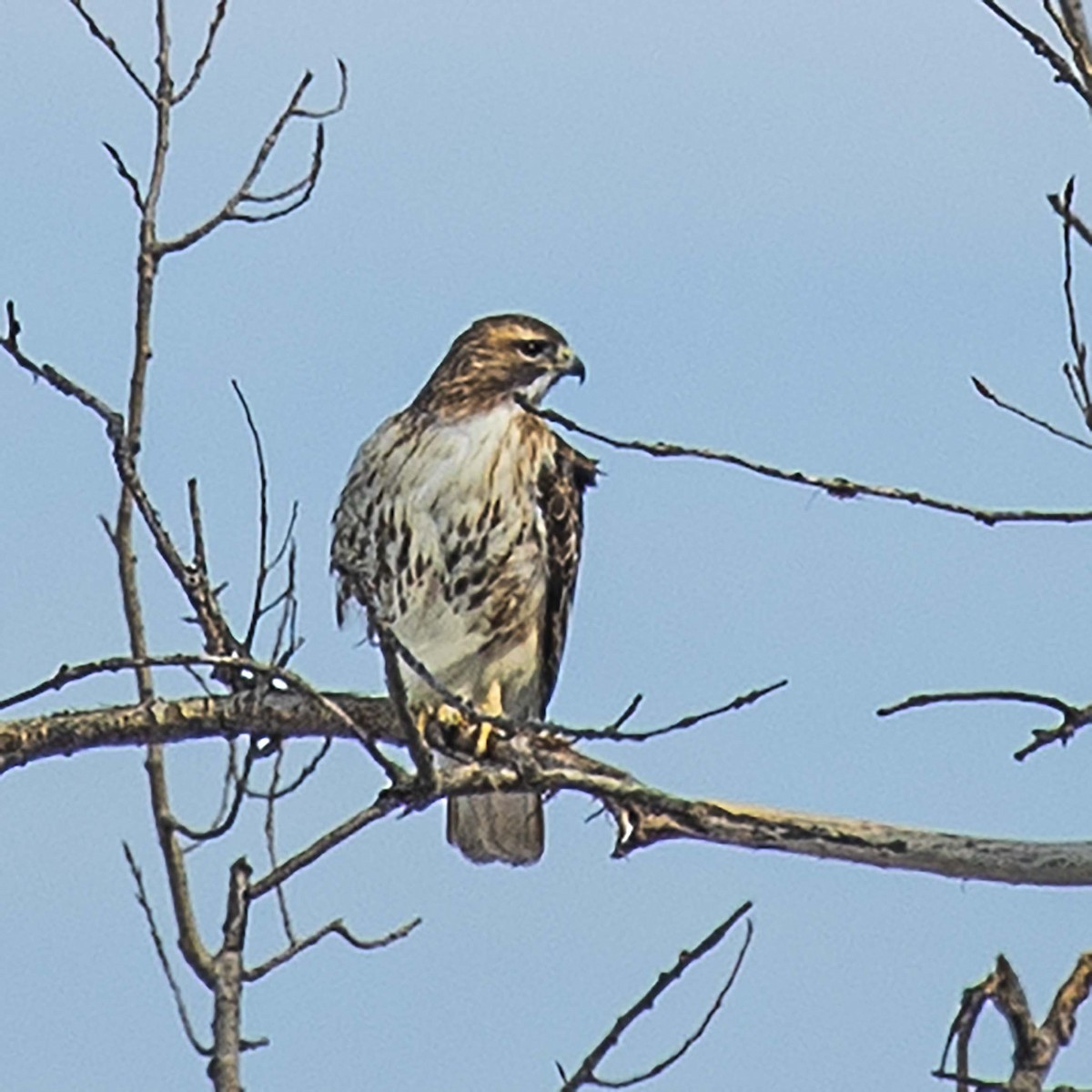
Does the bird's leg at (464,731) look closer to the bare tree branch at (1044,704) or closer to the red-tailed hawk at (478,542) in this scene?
the red-tailed hawk at (478,542)

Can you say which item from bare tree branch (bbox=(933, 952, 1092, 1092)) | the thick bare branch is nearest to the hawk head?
the thick bare branch

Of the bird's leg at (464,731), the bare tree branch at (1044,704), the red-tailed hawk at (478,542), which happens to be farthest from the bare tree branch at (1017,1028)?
the red-tailed hawk at (478,542)

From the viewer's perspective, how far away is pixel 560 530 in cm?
663

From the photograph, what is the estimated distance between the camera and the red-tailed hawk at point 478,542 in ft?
21.0

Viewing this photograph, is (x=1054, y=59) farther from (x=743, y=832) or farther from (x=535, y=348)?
(x=535, y=348)

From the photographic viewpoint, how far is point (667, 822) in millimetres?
4203

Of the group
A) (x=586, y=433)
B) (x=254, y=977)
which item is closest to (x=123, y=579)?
(x=254, y=977)

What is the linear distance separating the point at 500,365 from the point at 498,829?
1292mm

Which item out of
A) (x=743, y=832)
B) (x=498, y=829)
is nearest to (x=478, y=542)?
(x=498, y=829)

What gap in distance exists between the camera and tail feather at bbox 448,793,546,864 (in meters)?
6.64

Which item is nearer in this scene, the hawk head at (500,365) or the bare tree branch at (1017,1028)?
the bare tree branch at (1017,1028)

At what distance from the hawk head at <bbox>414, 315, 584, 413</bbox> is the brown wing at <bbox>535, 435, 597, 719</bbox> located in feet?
0.70

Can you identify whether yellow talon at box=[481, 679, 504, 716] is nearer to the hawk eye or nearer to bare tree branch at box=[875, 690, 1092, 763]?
the hawk eye

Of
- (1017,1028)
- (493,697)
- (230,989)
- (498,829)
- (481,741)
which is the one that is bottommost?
(1017,1028)
